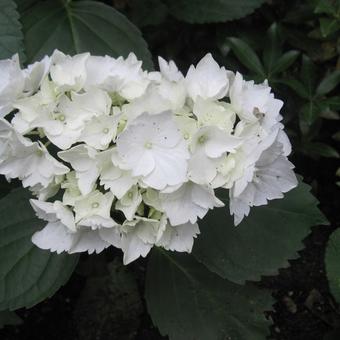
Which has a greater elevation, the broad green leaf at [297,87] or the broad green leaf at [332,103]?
the broad green leaf at [297,87]

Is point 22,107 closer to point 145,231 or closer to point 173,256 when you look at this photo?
point 145,231

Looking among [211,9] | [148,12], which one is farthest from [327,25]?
[148,12]

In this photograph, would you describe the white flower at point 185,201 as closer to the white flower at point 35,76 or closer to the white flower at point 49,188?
the white flower at point 49,188

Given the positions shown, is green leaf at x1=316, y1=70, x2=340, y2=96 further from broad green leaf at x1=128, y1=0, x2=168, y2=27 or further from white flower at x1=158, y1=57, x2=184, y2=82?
white flower at x1=158, y1=57, x2=184, y2=82

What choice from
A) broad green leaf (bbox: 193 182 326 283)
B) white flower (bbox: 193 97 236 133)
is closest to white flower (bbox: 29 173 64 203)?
white flower (bbox: 193 97 236 133)

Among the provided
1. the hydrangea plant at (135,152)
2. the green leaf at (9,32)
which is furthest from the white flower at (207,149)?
the green leaf at (9,32)

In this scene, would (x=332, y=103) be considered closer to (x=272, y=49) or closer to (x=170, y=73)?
(x=272, y=49)
